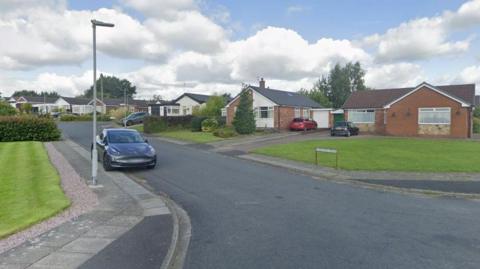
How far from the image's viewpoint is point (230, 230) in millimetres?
6727

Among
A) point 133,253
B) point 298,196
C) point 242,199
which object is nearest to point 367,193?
point 298,196

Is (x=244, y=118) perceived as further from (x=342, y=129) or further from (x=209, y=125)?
(x=342, y=129)

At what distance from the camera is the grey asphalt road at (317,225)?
17.5 feet

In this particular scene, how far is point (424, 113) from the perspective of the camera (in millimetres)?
32812

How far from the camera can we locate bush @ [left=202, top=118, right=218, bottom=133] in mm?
34450

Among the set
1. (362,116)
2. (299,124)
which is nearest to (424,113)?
(362,116)

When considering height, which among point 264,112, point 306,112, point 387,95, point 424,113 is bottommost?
point 424,113

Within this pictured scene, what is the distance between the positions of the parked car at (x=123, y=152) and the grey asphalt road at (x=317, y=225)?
2042mm

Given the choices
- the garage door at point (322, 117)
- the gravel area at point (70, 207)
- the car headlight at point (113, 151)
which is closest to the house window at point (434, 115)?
the garage door at point (322, 117)

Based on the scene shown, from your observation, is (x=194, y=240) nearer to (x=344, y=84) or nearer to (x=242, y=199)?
(x=242, y=199)

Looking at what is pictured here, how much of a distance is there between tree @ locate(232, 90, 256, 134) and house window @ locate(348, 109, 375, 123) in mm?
12209

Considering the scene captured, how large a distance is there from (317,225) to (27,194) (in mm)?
7273

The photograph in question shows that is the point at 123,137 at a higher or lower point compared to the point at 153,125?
lower

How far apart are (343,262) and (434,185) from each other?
27.2 ft
